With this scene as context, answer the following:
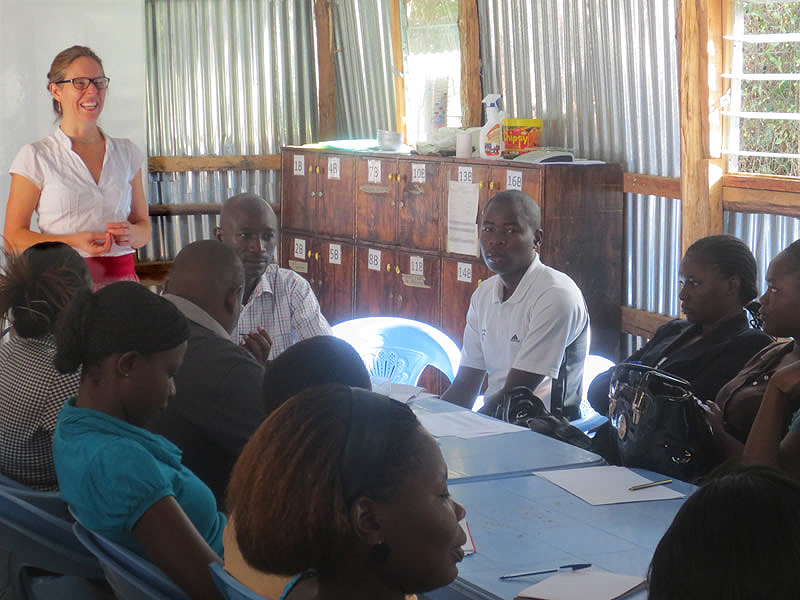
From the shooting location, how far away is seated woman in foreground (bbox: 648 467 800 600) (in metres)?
1.28

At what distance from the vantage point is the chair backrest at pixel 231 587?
65.8 inches

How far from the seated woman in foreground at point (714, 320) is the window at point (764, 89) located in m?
1.46

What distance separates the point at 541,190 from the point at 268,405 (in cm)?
332

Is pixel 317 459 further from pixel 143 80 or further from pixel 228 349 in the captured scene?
pixel 143 80

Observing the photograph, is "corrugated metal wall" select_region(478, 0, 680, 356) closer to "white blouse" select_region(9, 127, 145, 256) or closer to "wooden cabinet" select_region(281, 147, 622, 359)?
"wooden cabinet" select_region(281, 147, 622, 359)

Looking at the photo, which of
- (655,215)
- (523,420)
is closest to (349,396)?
(523,420)

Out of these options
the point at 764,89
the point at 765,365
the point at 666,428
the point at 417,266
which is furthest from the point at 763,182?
the point at 666,428

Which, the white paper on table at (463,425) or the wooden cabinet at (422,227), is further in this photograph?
the wooden cabinet at (422,227)

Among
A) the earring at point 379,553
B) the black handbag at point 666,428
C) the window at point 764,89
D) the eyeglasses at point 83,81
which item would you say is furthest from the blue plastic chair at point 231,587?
the window at point 764,89

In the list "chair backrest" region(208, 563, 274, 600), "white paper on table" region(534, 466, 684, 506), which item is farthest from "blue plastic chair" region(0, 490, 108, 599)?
"white paper on table" region(534, 466, 684, 506)

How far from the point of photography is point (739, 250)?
11.7ft

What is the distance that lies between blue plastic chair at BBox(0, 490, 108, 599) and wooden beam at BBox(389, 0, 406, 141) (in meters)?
5.37

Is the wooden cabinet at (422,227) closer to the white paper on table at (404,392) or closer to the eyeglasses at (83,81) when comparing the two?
the white paper on table at (404,392)

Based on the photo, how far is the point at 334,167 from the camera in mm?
6785
